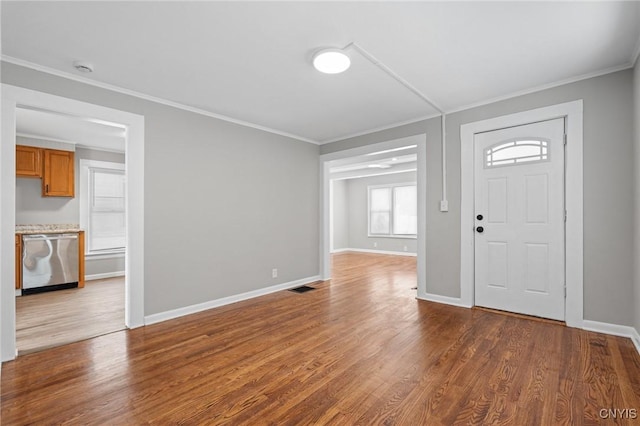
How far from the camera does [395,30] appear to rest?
2215 mm

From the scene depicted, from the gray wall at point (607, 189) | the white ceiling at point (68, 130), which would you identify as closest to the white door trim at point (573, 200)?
the gray wall at point (607, 189)

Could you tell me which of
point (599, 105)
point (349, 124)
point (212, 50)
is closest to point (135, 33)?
point (212, 50)

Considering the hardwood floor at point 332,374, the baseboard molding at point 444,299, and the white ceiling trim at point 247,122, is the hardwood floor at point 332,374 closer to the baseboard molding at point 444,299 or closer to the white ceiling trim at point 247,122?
the baseboard molding at point 444,299

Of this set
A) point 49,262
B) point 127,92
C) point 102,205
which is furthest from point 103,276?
point 127,92

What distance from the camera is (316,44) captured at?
2363mm

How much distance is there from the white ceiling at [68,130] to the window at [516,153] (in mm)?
4802

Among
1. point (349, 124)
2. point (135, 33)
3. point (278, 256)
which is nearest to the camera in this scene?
point (135, 33)

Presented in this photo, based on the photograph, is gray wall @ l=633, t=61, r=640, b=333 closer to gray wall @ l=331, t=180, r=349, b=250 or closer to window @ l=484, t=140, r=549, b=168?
window @ l=484, t=140, r=549, b=168

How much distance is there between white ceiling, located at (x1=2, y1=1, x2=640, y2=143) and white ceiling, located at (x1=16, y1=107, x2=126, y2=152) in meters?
1.70

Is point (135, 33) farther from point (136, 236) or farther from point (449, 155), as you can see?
point (449, 155)

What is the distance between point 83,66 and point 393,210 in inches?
323

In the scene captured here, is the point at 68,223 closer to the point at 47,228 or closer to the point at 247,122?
the point at 47,228

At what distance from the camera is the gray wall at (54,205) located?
4988mm

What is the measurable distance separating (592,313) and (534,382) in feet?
5.02
